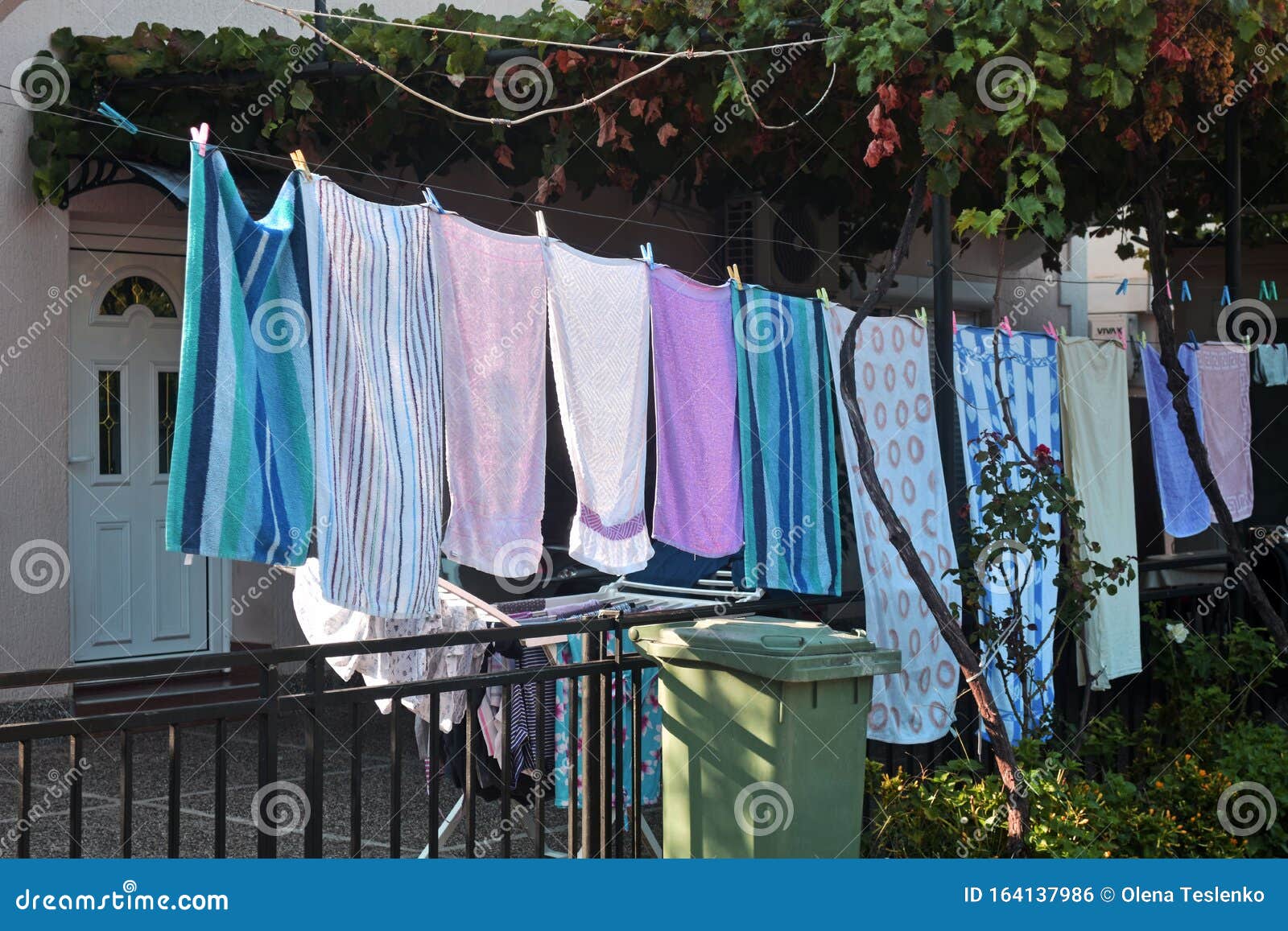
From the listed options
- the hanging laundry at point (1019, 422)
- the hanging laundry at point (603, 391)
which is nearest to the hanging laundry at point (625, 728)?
the hanging laundry at point (603, 391)

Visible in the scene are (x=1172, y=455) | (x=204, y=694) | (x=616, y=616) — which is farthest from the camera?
(x=204, y=694)

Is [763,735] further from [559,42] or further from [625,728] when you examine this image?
[559,42]

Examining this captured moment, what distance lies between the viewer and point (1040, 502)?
573 centimetres

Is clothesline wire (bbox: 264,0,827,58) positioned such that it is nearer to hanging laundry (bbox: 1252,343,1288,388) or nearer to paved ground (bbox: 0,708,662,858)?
paved ground (bbox: 0,708,662,858)

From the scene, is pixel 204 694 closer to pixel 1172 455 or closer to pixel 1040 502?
pixel 1040 502

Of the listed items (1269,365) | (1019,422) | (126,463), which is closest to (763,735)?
(1019,422)

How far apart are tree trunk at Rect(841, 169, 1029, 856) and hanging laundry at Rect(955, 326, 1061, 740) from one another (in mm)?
607

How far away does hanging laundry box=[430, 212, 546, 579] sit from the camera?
4570 mm

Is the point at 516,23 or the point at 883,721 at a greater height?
the point at 516,23

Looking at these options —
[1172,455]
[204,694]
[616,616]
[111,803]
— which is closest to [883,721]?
[616,616]

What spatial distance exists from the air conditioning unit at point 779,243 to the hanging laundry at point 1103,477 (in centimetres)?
334

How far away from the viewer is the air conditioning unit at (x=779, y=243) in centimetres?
995

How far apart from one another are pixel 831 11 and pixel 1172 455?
3.33m

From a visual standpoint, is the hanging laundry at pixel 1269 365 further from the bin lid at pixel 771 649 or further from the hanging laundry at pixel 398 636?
the hanging laundry at pixel 398 636
